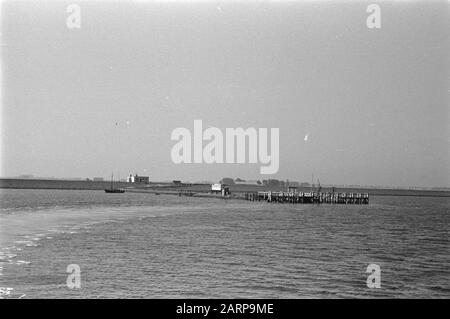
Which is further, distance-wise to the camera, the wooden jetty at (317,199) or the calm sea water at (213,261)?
the wooden jetty at (317,199)

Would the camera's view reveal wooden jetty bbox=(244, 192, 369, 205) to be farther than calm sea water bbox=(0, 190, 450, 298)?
Yes

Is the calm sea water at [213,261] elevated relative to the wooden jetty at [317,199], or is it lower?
elevated

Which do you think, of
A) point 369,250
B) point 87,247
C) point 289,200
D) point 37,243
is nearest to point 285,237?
point 369,250

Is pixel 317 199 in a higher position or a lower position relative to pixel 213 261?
lower

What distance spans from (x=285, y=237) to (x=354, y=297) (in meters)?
21.1

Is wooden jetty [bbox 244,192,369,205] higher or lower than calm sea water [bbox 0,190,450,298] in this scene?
lower

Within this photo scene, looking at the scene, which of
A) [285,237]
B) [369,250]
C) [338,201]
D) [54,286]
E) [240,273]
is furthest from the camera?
[338,201]

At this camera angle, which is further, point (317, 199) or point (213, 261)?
point (317, 199)

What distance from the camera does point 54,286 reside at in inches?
838
